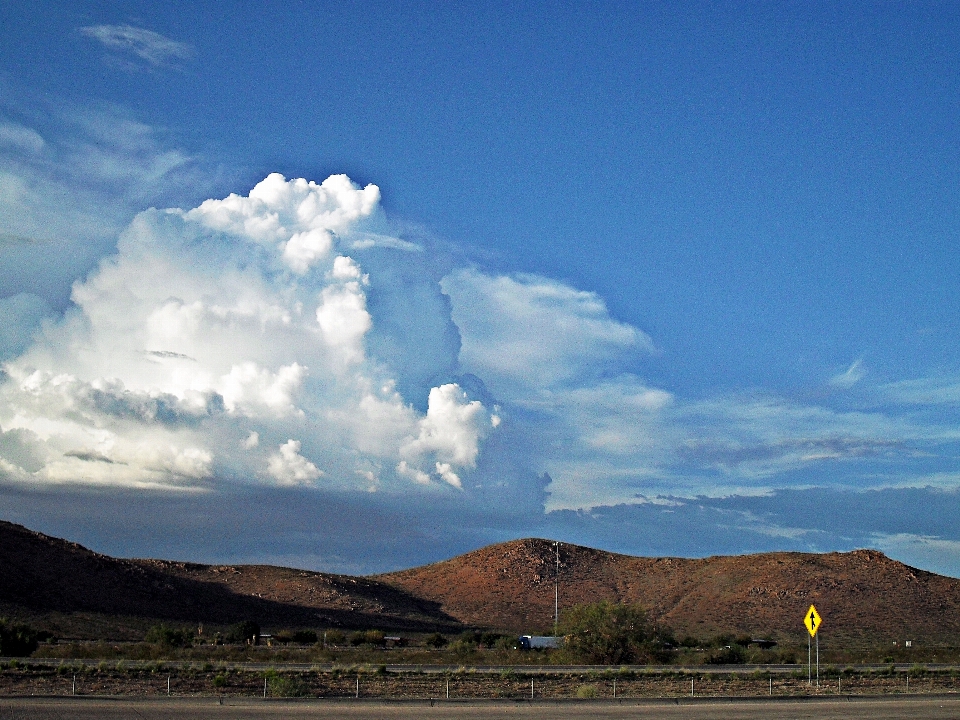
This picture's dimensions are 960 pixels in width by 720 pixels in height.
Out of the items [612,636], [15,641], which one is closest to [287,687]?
[15,641]

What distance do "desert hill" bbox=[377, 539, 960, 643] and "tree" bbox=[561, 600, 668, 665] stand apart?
4473 centimetres

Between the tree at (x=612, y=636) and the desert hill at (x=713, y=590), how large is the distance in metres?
44.7

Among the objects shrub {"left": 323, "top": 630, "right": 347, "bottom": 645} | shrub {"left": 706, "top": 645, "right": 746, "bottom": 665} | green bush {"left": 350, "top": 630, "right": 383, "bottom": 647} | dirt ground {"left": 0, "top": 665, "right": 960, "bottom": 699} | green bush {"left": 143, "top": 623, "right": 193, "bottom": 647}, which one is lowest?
shrub {"left": 323, "top": 630, "right": 347, "bottom": 645}

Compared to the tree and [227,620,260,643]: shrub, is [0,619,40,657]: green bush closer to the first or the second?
[227,620,260,643]: shrub

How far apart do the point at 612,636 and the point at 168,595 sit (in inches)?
2635

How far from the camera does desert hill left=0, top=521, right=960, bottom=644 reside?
332 ft

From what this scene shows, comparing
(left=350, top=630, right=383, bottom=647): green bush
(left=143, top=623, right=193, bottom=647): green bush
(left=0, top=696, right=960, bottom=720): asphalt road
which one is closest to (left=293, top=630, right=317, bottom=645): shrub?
(left=350, top=630, right=383, bottom=647): green bush

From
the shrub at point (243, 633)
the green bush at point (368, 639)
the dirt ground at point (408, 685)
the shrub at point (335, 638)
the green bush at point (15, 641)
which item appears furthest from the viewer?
the shrub at point (335, 638)

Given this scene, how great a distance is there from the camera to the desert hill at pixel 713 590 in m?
109

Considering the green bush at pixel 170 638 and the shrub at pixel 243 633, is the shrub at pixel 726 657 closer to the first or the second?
the green bush at pixel 170 638

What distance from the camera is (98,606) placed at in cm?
9888

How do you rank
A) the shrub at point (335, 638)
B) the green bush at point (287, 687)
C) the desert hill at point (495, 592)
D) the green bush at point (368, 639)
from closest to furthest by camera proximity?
1. the green bush at point (287, 687)
2. the green bush at point (368, 639)
3. the shrub at point (335, 638)
4. the desert hill at point (495, 592)

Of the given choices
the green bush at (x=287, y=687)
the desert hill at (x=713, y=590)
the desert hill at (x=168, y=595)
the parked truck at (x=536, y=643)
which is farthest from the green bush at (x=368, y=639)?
the green bush at (x=287, y=687)

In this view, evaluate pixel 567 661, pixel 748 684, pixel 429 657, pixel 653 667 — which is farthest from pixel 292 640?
pixel 748 684
